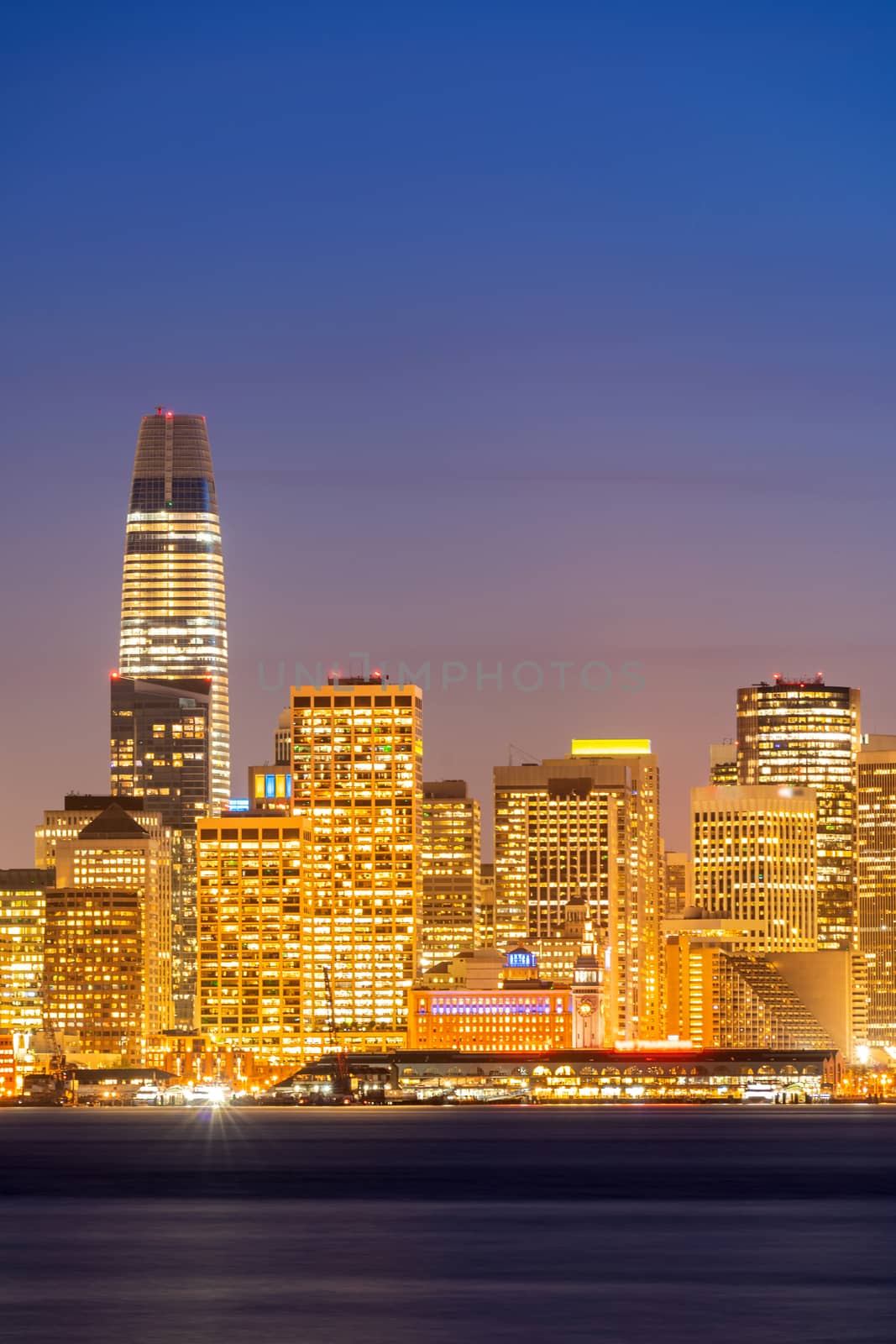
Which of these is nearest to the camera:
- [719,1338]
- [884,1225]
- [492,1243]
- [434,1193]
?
[719,1338]

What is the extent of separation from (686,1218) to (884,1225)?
8772mm

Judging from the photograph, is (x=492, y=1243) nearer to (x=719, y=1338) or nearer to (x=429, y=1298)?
(x=429, y=1298)

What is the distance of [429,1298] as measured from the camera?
83.6 meters

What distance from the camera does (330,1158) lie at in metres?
193

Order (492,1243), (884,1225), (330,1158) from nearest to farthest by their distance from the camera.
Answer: (492,1243), (884,1225), (330,1158)

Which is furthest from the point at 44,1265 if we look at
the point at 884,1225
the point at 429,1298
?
the point at 884,1225

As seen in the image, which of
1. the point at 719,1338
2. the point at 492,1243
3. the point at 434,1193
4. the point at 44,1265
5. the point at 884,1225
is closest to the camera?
the point at 719,1338

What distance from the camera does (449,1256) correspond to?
3922 inches

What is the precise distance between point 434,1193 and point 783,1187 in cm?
1972

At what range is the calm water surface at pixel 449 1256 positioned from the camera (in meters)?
76.9

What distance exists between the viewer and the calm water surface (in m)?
76.9

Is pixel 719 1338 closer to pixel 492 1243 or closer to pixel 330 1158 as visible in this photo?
pixel 492 1243

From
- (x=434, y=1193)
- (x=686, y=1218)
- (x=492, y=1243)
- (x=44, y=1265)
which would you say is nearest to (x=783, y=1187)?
(x=434, y=1193)

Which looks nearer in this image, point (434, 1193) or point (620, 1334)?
point (620, 1334)
